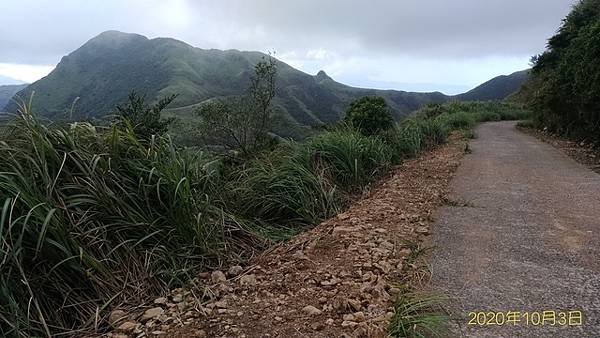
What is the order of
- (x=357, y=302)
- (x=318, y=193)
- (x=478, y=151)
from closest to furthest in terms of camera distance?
(x=357, y=302)
(x=318, y=193)
(x=478, y=151)

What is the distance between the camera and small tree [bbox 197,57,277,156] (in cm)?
2147

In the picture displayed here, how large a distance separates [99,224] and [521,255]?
10.6ft

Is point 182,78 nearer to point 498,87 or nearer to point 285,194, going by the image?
point 498,87

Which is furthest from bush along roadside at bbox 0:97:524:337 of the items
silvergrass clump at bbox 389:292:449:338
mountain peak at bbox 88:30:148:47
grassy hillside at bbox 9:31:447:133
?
mountain peak at bbox 88:30:148:47

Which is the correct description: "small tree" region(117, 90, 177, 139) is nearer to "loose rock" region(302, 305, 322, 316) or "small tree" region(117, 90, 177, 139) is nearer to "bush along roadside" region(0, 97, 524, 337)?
"bush along roadside" region(0, 97, 524, 337)

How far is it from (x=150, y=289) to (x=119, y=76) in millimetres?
81049

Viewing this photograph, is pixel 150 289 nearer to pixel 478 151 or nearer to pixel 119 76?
pixel 478 151

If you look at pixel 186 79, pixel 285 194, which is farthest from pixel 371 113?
pixel 186 79

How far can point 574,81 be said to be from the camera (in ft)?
41.5

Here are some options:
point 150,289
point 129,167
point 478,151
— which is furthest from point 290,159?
point 478,151

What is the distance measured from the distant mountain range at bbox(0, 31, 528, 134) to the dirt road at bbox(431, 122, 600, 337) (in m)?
49.0

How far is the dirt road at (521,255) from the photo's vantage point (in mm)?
2666

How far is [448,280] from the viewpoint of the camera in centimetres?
321

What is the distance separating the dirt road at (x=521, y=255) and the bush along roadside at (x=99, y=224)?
5.50 feet
